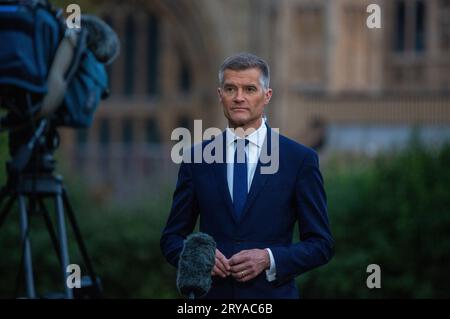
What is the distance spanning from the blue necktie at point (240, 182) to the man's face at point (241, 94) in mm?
113

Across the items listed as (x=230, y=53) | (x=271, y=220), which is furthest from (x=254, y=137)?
(x=230, y=53)

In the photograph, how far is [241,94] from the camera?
14.7 feet

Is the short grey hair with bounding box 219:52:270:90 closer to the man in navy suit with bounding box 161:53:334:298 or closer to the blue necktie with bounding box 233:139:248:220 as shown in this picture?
the man in navy suit with bounding box 161:53:334:298

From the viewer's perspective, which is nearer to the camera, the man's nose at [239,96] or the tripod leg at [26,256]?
the man's nose at [239,96]

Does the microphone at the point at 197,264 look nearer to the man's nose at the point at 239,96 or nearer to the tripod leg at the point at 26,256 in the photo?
the man's nose at the point at 239,96

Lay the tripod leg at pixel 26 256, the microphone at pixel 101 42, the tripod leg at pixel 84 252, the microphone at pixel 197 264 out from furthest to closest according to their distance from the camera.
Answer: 1. the microphone at pixel 101 42
2. the tripod leg at pixel 84 252
3. the tripod leg at pixel 26 256
4. the microphone at pixel 197 264

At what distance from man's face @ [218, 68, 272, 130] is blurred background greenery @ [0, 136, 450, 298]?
5.97 metres

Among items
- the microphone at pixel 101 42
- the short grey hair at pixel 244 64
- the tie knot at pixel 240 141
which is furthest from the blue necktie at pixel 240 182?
the microphone at pixel 101 42

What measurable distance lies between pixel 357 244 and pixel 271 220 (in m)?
6.95

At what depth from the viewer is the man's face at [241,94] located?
14.7 ft

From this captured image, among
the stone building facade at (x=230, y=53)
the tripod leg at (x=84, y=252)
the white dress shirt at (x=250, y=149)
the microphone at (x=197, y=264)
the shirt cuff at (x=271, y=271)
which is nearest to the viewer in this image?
the microphone at (x=197, y=264)

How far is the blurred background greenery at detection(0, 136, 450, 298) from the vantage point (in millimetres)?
10859
